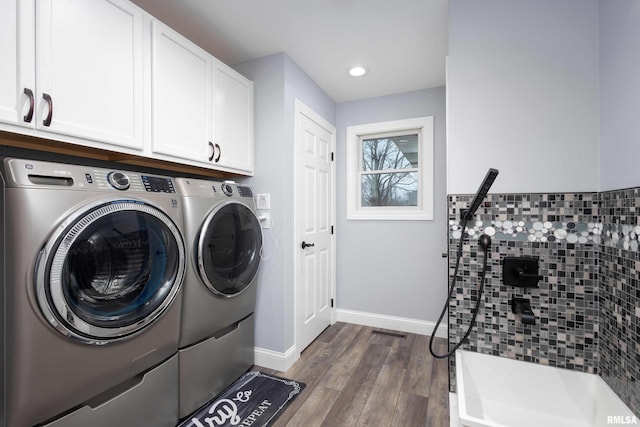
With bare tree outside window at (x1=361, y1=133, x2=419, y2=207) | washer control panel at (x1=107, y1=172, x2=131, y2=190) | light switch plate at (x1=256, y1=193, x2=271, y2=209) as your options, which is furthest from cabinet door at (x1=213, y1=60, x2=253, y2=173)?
bare tree outside window at (x1=361, y1=133, x2=419, y2=207)

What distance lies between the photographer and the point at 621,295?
110 centimetres

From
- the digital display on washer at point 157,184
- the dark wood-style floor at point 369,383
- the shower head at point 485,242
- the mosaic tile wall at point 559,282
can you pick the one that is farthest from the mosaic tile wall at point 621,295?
the digital display on washer at point 157,184

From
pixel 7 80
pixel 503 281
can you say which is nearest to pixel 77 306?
pixel 7 80

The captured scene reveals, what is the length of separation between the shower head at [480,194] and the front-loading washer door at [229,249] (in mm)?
1353

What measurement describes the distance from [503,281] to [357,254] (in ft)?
5.83

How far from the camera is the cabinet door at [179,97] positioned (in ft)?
5.06

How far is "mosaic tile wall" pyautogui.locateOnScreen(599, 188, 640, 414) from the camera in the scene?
1015 millimetres

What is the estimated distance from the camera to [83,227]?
1.11m

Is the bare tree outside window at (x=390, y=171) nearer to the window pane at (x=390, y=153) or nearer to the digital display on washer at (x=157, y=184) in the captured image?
the window pane at (x=390, y=153)

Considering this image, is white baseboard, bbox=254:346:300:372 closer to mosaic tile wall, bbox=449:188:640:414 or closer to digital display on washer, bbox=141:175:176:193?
mosaic tile wall, bbox=449:188:640:414

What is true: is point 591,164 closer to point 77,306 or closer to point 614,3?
point 614,3

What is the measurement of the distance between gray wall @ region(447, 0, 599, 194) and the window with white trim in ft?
4.39

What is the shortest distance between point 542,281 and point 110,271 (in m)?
1.95

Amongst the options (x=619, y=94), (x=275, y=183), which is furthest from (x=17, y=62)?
(x=619, y=94)
